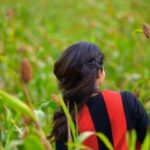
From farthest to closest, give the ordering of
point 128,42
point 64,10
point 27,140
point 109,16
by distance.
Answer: point 64,10 → point 109,16 → point 128,42 → point 27,140

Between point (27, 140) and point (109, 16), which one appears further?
point (109, 16)

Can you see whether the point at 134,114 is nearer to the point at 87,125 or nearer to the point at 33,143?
the point at 87,125

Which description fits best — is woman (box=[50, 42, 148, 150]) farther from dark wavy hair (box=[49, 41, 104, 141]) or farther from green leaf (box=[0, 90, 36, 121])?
green leaf (box=[0, 90, 36, 121])

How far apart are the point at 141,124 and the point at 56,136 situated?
0.29 m

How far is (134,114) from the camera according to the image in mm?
2072

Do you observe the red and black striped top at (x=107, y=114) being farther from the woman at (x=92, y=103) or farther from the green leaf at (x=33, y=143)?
the green leaf at (x=33, y=143)

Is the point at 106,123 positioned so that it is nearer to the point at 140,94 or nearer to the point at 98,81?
the point at 98,81

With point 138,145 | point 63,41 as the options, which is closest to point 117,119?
point 138,145

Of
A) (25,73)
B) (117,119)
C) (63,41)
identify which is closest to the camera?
(25,73)

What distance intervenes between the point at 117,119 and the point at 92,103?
0.10m

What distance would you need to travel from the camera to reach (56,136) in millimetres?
2104

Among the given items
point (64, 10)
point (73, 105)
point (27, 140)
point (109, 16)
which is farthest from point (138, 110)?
point (64, 10)

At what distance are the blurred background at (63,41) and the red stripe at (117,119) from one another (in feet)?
1.34

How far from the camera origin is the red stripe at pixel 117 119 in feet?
6.69
